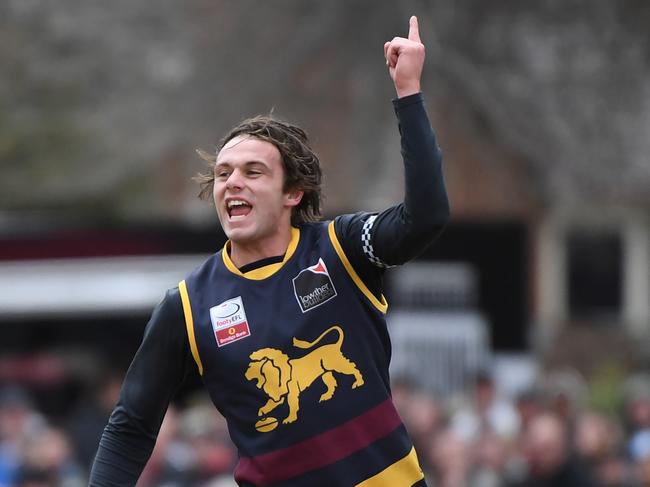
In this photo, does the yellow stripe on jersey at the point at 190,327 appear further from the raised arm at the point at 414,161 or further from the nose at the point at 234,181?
the raised arm at the point at 414,161

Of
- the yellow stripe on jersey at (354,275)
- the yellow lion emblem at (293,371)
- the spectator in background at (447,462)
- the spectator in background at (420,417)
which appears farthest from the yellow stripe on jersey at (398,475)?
the spectator in background at (420,417)

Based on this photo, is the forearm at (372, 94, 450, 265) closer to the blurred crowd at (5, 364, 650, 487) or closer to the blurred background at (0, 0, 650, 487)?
the blurred crowd at (5, 364, 650, 487)

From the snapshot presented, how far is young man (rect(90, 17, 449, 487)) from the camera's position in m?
4.11

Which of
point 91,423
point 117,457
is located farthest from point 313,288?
point 91,423

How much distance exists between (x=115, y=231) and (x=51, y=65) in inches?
70.9

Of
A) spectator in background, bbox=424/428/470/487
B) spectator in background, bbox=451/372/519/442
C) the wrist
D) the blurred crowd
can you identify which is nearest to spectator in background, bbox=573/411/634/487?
the blurred crowd

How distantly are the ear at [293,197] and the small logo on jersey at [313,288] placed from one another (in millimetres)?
252

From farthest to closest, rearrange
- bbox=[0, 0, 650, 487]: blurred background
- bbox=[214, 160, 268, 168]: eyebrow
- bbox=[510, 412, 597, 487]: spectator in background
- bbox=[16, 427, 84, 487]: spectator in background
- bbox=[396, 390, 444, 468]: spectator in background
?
bbox=[0, 0, 650, 487]: blurred background, bbox=[396, 390, 444, 468]: spectator in background, bbox=[16, 427, 84, 487]: spectator in background, bbox=[510, 412, 597, 487]: spectator in background, bbox=[214, 160, 268, 168]: eyebrow

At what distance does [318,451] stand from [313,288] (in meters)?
0.49

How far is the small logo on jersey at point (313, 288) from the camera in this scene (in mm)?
4160

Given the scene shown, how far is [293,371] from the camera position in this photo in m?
4.12

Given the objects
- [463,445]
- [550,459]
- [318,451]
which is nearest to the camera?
[318,451]

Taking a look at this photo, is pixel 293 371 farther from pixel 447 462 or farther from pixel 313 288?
pixel 447 462

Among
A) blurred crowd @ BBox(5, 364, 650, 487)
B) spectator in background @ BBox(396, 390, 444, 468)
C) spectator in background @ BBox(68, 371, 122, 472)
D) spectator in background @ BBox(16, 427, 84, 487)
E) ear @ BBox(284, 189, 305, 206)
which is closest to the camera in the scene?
ear @ BBox(284, 189, 305, 206)
